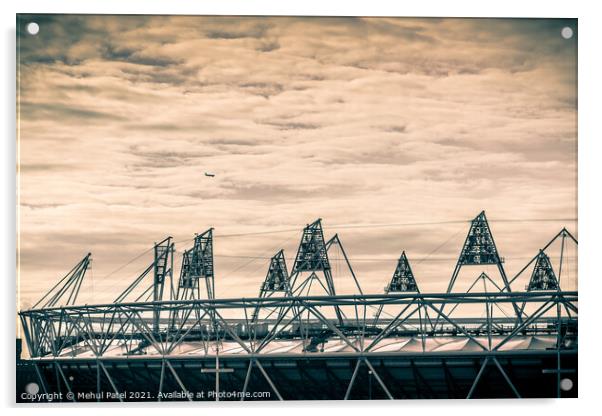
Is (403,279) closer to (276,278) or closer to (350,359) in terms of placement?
(350,359)

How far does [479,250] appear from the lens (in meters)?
29.6

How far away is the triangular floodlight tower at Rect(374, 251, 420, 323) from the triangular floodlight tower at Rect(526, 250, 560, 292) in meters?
3.59

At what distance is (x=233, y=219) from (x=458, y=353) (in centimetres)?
846

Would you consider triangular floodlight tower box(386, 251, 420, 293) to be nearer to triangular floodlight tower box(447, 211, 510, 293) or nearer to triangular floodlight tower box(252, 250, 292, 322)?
triangular floodlight tower box(447, 211, 510, 293)


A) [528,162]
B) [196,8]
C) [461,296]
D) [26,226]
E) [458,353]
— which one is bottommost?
[458,353]

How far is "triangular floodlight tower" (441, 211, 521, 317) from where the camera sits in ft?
90.3

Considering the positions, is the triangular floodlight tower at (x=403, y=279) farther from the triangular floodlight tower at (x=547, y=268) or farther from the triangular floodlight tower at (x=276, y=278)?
the triangular floodlight tower at (x=276, y=278)

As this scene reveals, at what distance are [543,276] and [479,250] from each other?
6.90 ft

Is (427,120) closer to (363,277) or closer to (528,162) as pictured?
(528,162)

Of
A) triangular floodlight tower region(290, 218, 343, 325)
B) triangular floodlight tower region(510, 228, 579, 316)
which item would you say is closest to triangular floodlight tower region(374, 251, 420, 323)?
triangular floodlight tower region(290, 218, 343, 325)

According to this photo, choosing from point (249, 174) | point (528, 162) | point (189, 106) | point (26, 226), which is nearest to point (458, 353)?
point (528, 162)

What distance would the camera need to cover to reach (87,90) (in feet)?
85.8

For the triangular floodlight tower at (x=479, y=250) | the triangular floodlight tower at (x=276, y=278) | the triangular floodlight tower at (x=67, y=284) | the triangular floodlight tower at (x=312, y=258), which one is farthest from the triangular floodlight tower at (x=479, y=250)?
the triangular floodlight tower at (x=67, y=284)

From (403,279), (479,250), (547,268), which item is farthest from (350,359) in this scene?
(547,268)
